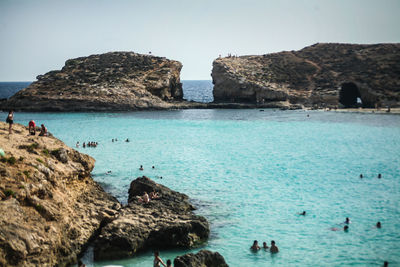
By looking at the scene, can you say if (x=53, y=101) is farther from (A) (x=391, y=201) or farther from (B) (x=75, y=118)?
(A) (x=391, y=201)

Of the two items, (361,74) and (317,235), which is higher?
(361,74)

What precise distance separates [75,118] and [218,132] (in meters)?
27.3

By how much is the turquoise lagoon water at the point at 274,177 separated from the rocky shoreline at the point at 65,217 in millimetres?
733

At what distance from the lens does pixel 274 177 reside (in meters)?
26.9

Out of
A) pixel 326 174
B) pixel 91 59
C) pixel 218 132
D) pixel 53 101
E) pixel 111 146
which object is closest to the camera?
pixel 326 174

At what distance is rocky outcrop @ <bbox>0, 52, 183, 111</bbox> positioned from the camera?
73062mm

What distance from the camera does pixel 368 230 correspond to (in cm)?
1705

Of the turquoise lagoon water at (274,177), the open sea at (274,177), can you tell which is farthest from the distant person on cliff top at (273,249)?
the turquoise lagoon water at (274,177)

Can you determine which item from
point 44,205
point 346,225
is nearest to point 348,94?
point 346,225

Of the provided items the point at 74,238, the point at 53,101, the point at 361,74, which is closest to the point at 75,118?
the point at 53,101

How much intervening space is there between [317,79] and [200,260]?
7923cm

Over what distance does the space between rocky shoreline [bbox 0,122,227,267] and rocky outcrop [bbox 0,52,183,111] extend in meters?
56.5

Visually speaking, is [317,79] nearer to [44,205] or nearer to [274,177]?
[274,177]

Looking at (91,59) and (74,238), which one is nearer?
(74,238)
